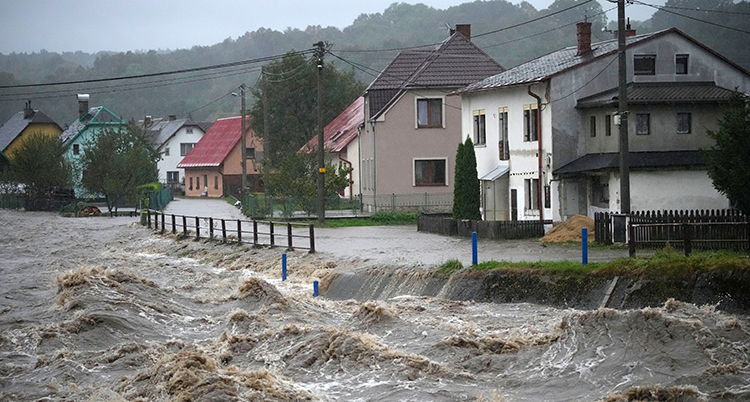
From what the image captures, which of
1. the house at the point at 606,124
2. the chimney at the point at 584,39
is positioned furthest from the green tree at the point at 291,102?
the chimney at the point at 584,39

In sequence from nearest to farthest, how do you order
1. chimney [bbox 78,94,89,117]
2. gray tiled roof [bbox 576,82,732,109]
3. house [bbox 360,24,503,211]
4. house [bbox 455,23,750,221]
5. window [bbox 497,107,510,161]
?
1. house [bbox 455,23,750,221]
2. gray tiled roof [bbox 576,82,732,109]
3. window [bbox 497,107,510,161]
4. house [bbox 360,24,503,211]
5. chimney [bbox 78,94,89,117]

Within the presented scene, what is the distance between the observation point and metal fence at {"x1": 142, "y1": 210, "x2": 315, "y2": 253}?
3238cm

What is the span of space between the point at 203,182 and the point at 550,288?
73.8m

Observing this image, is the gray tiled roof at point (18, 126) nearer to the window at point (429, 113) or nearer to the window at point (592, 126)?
the window at point (429, 113)

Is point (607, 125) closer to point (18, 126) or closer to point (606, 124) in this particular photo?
point (606, 124)

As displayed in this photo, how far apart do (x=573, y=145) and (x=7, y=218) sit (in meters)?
41.3

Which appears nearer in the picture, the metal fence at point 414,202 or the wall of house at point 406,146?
the metal fence at point 414,202

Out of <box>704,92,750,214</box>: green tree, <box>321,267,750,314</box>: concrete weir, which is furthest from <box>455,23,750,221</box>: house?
<box>321,267,750,314</box>: concrete weir


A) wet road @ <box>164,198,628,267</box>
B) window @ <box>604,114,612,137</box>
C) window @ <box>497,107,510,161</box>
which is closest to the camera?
wet road @ <box>164,198,628,267</box>

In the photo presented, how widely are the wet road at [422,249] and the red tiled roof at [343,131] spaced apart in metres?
20.9

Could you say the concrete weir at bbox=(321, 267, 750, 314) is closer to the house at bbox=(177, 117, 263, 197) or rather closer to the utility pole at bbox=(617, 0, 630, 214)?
the utility pole at bbox=(617, 0, 630, 214)

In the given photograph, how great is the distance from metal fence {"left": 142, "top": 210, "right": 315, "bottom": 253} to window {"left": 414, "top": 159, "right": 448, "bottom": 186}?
986 centimetres

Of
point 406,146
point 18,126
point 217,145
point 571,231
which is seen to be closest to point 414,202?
point 406,146

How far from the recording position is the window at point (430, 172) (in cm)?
5122
